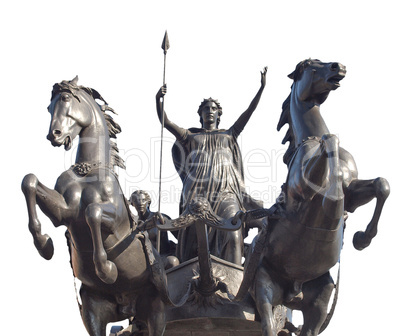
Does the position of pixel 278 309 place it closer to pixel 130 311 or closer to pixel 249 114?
pixel 130 311

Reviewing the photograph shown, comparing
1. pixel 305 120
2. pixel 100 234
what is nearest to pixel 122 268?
pixel 100 234

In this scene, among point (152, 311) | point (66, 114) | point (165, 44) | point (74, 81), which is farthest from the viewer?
point (165, 44)

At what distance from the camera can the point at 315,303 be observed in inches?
412

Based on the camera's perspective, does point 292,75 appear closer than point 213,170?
Yes

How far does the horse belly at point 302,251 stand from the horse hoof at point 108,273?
75.0 inches

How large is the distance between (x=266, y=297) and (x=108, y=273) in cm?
194

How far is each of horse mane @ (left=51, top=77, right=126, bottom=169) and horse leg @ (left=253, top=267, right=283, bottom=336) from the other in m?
2.30

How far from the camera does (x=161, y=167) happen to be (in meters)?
11.1

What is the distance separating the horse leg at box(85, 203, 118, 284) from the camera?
9.59 m

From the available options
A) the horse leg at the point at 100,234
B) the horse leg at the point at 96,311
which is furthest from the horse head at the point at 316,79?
the horse leg at the point at 96,311

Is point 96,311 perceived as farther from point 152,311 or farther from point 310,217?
point 310,217

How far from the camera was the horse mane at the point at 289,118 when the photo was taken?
10945 millimetres

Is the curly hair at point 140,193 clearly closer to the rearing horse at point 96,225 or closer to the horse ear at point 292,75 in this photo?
the rearing horse at point 96,225

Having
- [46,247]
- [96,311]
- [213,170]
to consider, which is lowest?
[96,311]
